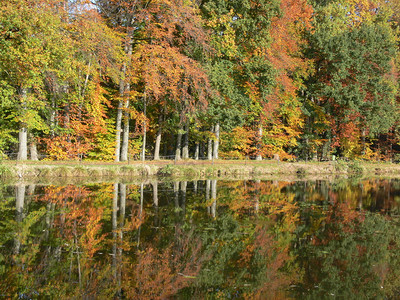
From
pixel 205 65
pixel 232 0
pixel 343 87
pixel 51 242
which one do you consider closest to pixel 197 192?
pixel 51 242

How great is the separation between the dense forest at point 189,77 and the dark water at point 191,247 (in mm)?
7521

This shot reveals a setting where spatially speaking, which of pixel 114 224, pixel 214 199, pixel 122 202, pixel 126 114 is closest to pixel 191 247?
pixel 114 224

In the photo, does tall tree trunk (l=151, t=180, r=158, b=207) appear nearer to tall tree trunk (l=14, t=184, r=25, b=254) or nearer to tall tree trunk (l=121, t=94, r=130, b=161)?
tall tree trunk (l=14, t=184, r=25, b=254)

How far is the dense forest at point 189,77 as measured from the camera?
69.4ft

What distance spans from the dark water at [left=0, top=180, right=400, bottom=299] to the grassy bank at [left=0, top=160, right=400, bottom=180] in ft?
15.8

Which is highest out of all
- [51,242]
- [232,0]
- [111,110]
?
[232,0]

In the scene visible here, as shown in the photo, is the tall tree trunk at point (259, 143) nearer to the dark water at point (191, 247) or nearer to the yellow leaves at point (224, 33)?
the yellow leaves at point (224, 33)

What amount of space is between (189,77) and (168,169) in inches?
251

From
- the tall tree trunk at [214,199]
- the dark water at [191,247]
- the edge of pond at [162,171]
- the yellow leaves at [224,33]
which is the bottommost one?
the dark water at [191,247]

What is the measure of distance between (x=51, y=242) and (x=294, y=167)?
79.3ft

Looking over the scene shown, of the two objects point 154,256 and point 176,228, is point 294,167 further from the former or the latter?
point 154,256

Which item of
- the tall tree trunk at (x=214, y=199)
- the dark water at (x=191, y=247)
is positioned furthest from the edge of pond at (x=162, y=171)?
the dark water at (x=191, y=247)

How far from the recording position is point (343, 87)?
122ft

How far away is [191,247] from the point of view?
368 inches
